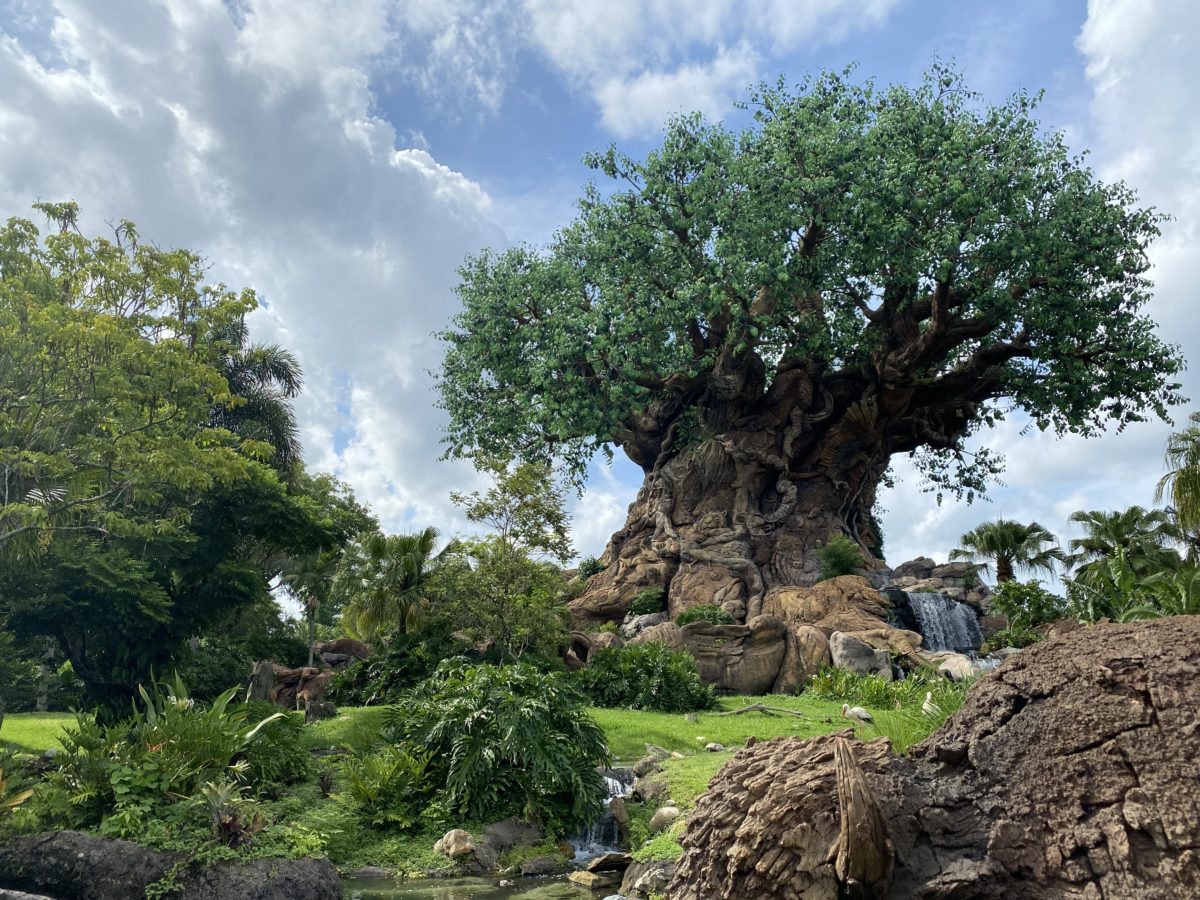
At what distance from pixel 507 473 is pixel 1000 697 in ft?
51.6

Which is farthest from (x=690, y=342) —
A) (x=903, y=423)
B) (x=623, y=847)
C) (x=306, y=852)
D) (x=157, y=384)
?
(x=306, y=852)

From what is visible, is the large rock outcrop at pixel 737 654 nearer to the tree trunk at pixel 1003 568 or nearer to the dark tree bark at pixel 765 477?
the dark tree bark at pixel 765 477

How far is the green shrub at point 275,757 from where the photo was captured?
11258 millimetres

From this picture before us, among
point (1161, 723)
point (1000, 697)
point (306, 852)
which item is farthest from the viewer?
point (306, 852)

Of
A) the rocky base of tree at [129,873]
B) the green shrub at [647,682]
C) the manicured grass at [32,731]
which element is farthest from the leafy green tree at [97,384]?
the green shrub at [647,682]

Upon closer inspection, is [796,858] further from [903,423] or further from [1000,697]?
[903,423]

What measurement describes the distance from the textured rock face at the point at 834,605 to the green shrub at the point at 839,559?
5.29 feet

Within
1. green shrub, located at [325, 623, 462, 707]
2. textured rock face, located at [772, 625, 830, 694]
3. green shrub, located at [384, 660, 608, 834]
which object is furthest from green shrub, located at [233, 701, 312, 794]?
textured rock face, located at [772, 625, 830, 694]

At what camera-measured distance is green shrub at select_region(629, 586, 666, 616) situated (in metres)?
26.9

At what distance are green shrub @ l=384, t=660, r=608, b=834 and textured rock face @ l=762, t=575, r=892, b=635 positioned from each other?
13.1 metres

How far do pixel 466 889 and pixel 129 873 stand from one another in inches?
122

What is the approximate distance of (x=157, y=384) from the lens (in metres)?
14.9

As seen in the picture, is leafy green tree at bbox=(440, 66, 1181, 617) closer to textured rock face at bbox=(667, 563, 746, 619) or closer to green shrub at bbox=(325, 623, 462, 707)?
textured rock face at bbox=(667, 563, 746, 619)

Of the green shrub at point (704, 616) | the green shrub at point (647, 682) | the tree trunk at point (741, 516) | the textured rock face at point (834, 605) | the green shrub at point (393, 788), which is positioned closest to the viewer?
the green shrub at point (393, 788)
